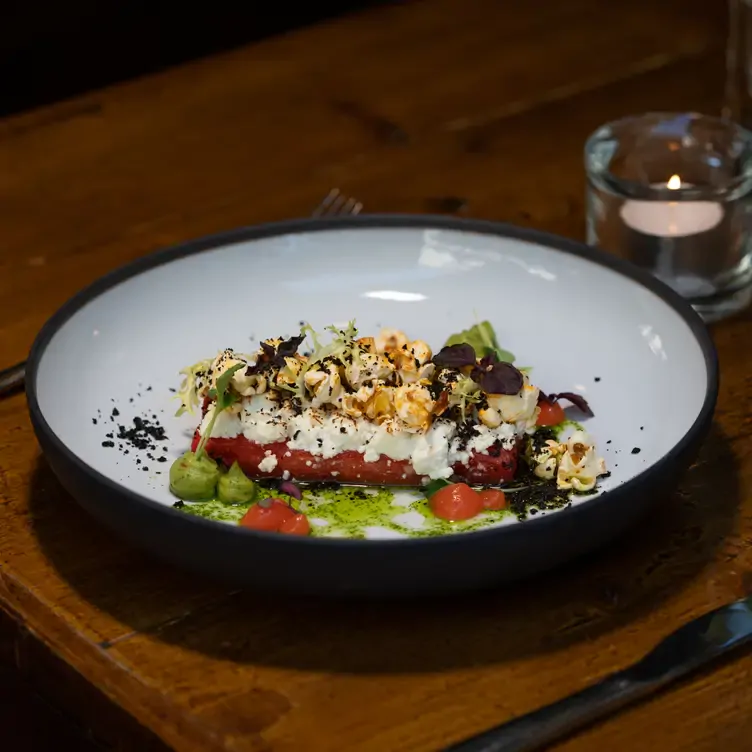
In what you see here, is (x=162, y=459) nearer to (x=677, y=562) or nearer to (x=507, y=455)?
(x=507, y=455)

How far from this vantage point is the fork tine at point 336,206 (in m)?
1.80

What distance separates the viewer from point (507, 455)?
1.21 metres

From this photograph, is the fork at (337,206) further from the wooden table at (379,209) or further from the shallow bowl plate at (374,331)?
the shallow bowl plate at (374,331)

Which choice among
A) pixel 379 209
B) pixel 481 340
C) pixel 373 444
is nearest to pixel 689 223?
pixel 481 340

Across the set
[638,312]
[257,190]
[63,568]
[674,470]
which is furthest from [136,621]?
[257,190]

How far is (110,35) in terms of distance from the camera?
3381mm

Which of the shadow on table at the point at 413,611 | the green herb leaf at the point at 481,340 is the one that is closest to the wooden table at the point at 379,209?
the shadow on table at the point at 413,611

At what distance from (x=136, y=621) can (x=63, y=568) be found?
0.11m

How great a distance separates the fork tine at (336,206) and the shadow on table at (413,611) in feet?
2.36

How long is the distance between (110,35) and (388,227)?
2.07 m

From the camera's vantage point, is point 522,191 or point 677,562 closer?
point 677,562

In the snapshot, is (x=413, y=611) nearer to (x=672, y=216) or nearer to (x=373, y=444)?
(x=373, y=444)

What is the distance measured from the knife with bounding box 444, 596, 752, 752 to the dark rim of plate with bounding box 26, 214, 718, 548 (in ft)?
0.41

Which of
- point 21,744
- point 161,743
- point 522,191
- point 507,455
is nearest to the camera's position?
point 161,743
